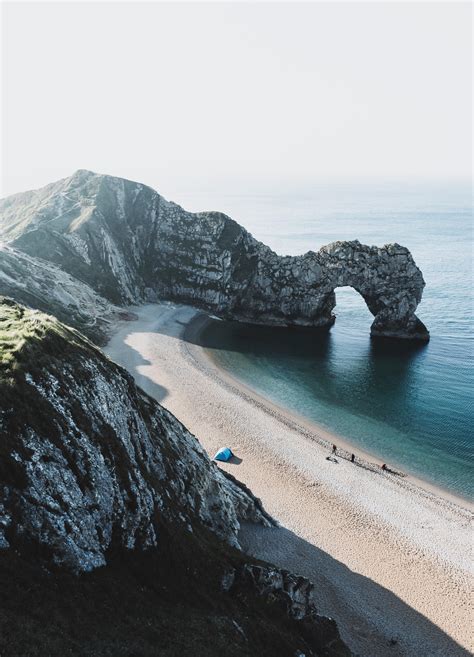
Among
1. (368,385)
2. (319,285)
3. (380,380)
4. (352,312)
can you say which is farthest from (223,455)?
(352,312)

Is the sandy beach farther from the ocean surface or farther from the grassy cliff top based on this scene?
the grassy cliff top

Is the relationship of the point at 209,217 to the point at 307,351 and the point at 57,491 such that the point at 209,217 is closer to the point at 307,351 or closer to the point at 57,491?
the point at 307,351

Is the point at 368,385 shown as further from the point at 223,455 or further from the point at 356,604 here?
the point at 356,604

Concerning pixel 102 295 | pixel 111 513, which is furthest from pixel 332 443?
pixel 102 295

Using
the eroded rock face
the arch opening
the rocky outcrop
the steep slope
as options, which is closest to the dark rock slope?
the eroded rock face

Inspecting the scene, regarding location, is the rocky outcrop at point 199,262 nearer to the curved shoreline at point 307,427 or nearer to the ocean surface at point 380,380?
the ocean surface at point 380,380

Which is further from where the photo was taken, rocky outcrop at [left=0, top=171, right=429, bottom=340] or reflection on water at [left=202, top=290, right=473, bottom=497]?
rocky outcrop at [left=0, top=171, right=429, bottom=340]
